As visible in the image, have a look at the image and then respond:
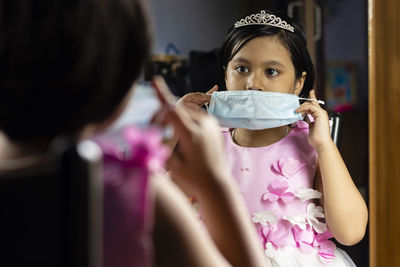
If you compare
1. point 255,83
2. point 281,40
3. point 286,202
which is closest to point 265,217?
point 286,202

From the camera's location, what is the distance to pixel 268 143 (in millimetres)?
1225

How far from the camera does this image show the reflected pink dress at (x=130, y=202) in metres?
0.49

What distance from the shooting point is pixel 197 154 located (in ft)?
1.84

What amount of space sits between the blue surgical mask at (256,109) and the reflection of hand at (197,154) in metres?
0.59

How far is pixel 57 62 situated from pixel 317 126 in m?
0.78

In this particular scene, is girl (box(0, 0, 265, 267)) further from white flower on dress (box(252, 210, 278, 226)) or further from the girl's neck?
the girl's neck

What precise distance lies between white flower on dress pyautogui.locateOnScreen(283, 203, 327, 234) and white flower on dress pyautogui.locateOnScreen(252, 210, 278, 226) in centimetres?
3

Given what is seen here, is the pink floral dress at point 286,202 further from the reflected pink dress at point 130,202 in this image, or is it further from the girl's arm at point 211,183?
the reflected pink dress at point 130,202

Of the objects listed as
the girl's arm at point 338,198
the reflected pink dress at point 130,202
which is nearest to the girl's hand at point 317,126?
the girl's arm at point 338,198

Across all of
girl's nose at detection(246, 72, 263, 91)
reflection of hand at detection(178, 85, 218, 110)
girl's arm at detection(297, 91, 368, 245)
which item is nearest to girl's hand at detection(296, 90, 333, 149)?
girl's arm at detection(297, 91, 368, 245)

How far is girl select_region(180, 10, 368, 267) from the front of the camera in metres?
1.08

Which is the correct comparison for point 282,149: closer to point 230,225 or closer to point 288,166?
point 288,166
